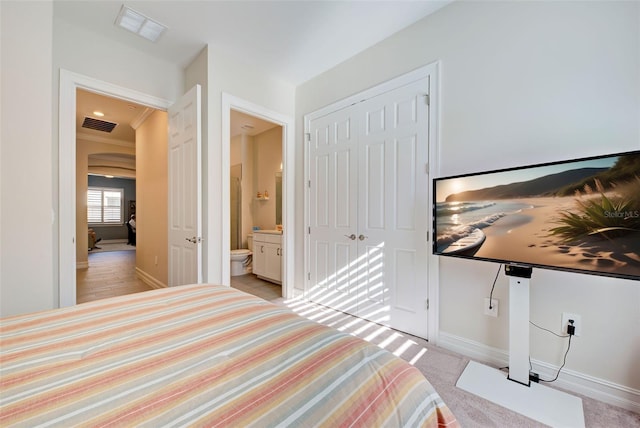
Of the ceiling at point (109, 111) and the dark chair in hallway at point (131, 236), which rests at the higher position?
the ceiling at point (109, 111)

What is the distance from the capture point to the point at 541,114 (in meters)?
1.75

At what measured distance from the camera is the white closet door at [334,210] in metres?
2.85

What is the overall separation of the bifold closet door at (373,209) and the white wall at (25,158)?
7.59 feet

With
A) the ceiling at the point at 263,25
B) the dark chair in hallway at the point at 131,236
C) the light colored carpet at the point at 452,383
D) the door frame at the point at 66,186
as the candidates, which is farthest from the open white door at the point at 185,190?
the dark chair in hallway at the point at 131,236

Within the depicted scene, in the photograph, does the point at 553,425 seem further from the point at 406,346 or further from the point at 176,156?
the point at 176,156

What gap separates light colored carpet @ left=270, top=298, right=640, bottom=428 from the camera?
1.40 m

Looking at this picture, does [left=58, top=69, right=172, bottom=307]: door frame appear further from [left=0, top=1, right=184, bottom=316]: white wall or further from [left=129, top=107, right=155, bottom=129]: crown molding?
[left=129, top=107, right=155, bottom=129]: crown molding

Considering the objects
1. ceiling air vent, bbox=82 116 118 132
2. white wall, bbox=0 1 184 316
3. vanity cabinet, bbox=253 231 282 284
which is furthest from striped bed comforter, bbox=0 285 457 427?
ceiling air vent, bbox=82 116 118 132

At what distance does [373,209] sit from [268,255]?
2135mm

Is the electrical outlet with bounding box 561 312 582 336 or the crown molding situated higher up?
the crown molding

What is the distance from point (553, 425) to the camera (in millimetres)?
1364

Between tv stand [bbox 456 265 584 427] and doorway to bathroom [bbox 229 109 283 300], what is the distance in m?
3.29

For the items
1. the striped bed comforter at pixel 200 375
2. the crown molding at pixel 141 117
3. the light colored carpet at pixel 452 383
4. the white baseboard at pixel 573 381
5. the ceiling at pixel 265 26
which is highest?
the ceiling at pixel 265 26

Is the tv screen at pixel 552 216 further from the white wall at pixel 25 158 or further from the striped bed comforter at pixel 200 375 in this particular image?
the white wall at pixel 25 158
